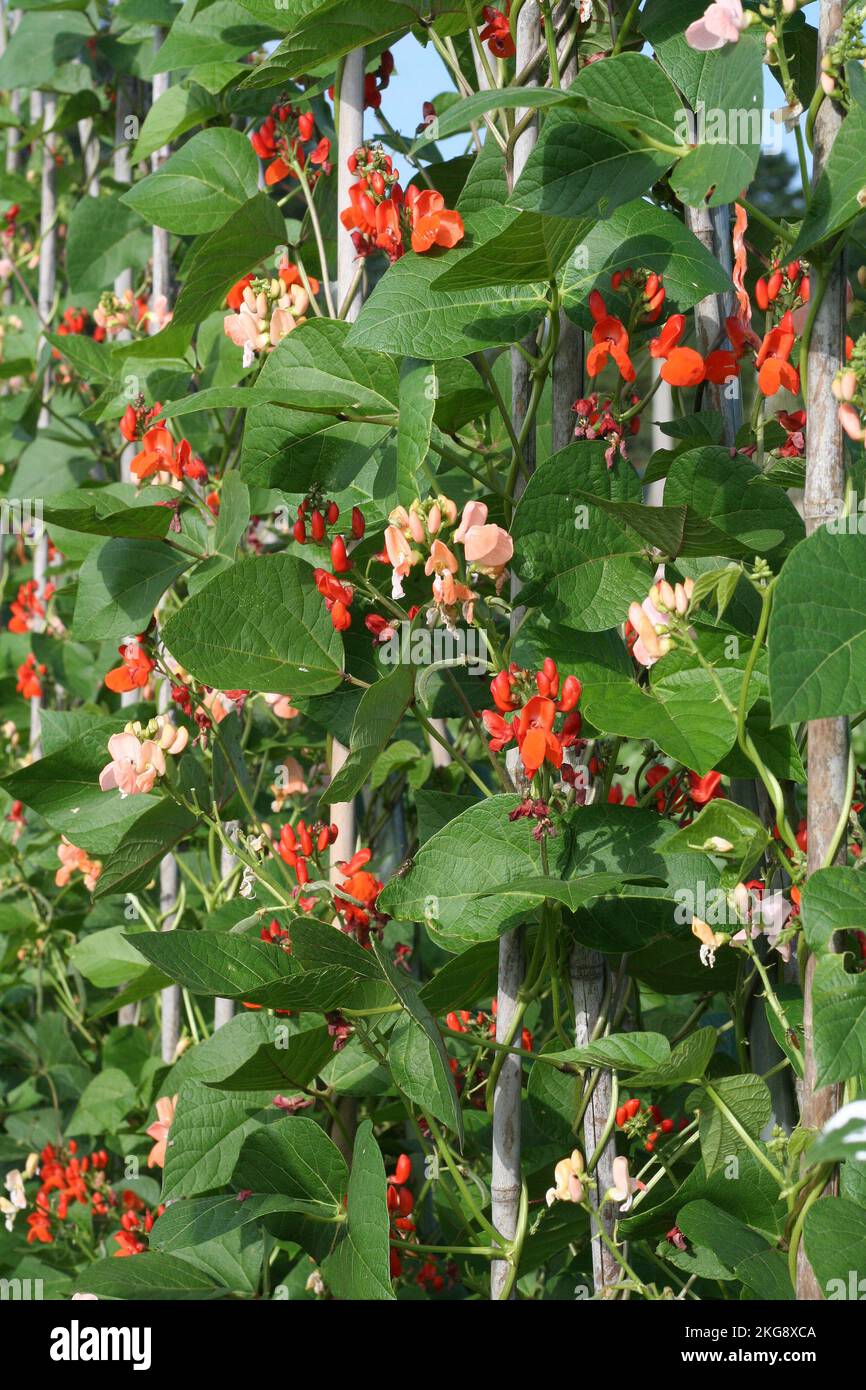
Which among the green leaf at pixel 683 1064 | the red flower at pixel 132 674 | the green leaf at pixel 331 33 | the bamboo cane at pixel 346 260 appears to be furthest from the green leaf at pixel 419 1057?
the green leaf at pixel 331 33

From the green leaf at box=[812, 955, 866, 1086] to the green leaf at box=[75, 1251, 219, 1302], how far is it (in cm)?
72

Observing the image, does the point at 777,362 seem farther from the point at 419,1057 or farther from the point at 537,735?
the point at 419,1057

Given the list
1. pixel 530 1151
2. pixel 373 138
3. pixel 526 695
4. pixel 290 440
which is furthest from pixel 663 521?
pixel 373 138

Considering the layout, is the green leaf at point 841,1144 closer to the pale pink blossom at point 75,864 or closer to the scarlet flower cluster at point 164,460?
the scarlet flower cluster at point 164,460

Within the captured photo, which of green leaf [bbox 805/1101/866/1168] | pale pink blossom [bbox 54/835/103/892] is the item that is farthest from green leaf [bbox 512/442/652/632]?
pale pink blossom [bbox 54/835/103/892]

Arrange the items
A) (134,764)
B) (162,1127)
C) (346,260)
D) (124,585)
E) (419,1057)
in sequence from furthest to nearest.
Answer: (162,1127) → (124,585) → (346,260) → (134,764) → (419,1057)

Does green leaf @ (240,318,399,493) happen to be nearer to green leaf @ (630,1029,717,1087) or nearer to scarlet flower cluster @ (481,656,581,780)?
scarlet flower cluster @ (481,656,581,780)

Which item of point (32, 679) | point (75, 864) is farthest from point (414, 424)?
point (32, 679)

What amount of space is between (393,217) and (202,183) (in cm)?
52

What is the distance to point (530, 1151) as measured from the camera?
4.18 ft

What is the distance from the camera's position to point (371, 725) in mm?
1064

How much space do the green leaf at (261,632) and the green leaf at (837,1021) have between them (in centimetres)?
57

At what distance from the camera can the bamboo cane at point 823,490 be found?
0.83 m

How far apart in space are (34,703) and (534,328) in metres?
1.75
